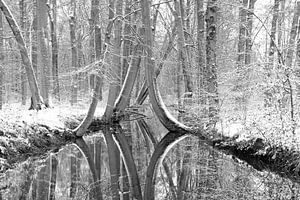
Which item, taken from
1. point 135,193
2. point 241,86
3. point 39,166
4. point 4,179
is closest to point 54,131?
point 39,166

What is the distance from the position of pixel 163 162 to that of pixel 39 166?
3231 mm

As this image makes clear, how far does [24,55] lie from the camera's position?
1186cm

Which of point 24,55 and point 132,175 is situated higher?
point 24,55

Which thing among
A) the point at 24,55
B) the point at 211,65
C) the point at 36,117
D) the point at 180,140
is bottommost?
the point at 180,140

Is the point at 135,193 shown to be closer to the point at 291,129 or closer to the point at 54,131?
the point at 291,129

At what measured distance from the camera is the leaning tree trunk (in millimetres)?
11051

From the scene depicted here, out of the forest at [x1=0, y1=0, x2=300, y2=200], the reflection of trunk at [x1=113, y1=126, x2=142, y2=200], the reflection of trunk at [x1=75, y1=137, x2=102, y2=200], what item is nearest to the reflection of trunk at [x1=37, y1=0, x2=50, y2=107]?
the forest at [x1=0, y1=0, x2=300, y2=200]

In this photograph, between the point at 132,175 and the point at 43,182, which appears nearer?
the point at 43,182

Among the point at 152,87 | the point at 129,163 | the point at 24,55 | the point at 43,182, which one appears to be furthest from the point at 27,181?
the point at 152,87

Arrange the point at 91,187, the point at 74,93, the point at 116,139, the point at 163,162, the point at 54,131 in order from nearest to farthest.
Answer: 1. the point at 91,187
2. the point at 163,162
3. the point at 54,131
4. the point at 116,139
5. the point at 74,93

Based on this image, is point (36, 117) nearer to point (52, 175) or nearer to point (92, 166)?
point (92, 166)

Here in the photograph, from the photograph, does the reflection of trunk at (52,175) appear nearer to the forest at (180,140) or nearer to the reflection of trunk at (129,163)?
the forest at (180,140)

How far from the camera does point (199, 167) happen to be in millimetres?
8281

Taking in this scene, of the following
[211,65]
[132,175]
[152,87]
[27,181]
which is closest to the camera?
[27,181]
